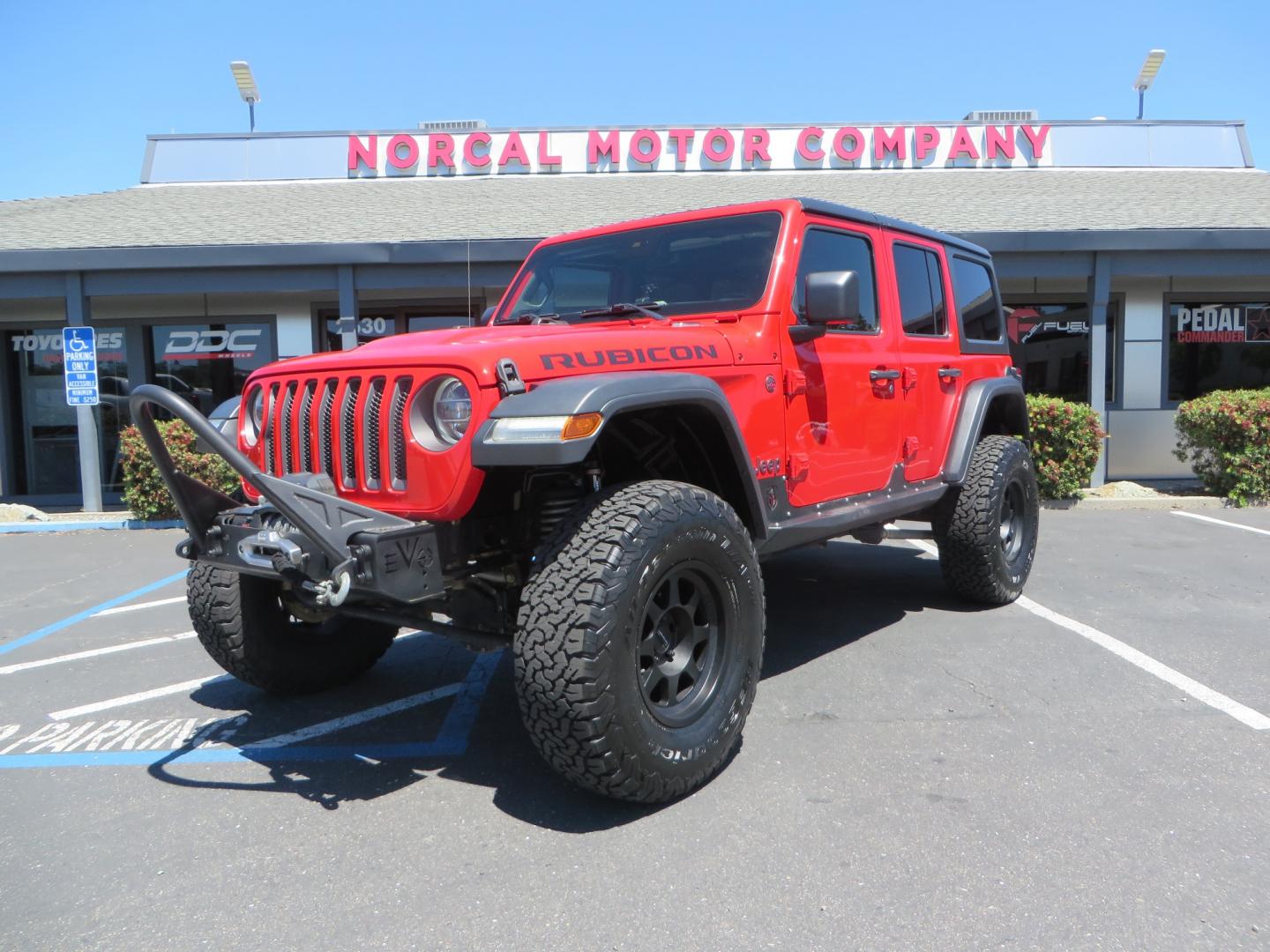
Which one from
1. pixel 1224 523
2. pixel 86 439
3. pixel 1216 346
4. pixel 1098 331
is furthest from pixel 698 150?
pixel 86 439

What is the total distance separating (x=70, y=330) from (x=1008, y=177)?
13439 millimetres

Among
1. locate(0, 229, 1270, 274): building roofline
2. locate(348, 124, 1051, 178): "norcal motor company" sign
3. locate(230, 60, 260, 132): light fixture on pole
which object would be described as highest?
locate(230, 60, 260, 132): light fixture on pole

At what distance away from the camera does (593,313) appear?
12.5 feet

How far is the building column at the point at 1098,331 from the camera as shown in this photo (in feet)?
35.2

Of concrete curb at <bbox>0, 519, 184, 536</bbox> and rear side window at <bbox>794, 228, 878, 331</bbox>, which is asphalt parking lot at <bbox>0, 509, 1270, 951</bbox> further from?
concrete curb at <bbox>0, 519, 184, 536</bbox>

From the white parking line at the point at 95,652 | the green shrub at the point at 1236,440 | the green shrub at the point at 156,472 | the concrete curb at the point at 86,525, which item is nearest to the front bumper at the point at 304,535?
the white parking line at the point at 95,652

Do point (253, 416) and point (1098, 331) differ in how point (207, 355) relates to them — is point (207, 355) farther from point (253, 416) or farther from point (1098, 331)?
point (1098, 331)

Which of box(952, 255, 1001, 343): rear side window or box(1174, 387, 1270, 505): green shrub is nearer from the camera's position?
box(952, 255, 1001, 343): rear side window

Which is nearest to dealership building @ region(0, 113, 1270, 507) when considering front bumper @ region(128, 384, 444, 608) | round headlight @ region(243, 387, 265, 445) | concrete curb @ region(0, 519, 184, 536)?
concrete curb @ region(0, 519, 184, 536)

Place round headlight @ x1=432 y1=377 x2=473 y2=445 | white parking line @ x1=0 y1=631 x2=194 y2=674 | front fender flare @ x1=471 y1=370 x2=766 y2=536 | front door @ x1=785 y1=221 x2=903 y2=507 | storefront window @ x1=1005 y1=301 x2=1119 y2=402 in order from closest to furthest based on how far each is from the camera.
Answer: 1. front fender flare @ x1=471 y1=370 x2=766 y2=536
2. round headlight @ x1=432 y1=377 x2=473 y2=445
3. front door @ x1=785 y1=221 x2=903 y2=507
4. white parking line @ x1=0 y1=631 x2=194 y2=674
5. storefront window @ x1=1005 y1=301 x2=1119 y2=402

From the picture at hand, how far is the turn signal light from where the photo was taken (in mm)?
2580

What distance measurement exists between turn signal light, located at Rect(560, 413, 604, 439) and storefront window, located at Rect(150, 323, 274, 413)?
10998 millimetres

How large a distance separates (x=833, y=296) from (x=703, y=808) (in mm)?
1871

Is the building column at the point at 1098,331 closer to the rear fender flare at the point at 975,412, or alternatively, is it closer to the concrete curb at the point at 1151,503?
the concrete curb at the point at 1151,503
